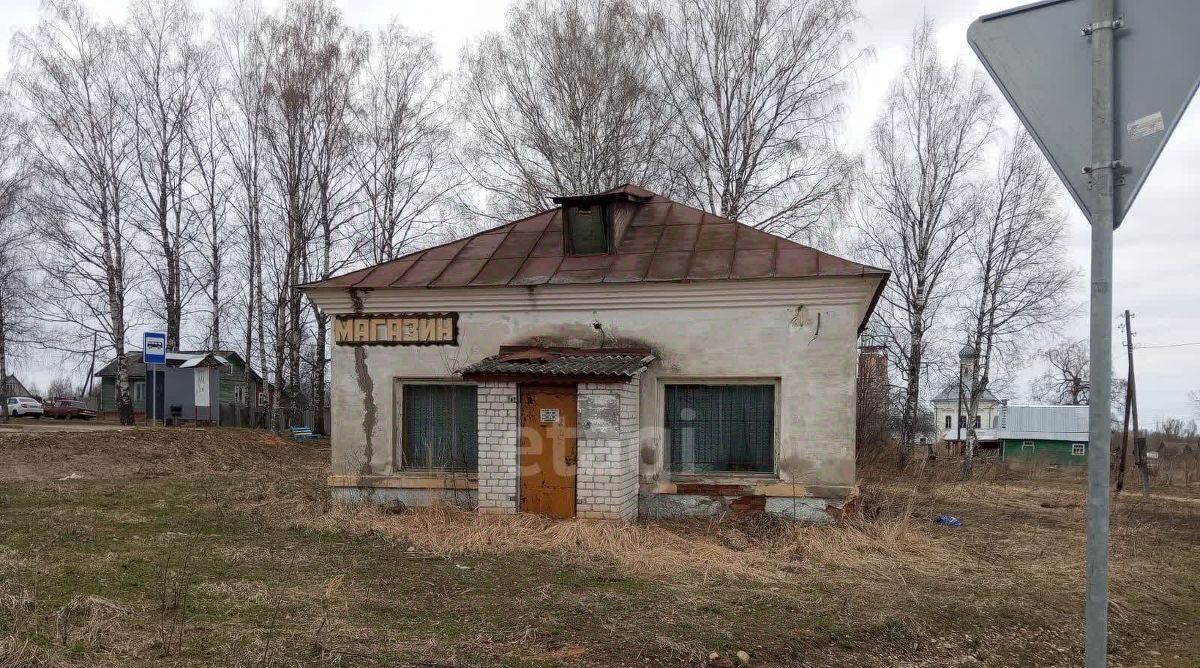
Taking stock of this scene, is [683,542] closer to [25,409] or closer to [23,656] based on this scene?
[23,656]

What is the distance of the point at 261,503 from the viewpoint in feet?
39.5

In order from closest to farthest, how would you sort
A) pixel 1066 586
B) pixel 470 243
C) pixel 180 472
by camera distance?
pixel 1066 586
pixel 470 243
pixel 180 472

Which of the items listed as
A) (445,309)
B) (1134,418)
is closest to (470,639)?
(445,309)

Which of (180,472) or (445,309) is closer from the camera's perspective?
(445,309)

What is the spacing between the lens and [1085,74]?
227 centimetres

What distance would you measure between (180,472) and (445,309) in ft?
32.0

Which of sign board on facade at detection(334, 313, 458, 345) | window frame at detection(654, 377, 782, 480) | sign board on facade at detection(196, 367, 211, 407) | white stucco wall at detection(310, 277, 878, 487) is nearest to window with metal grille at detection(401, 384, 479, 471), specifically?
white stucco wall at detection(310, 277, 878, 487)

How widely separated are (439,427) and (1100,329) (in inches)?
400

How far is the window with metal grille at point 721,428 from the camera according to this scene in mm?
10625

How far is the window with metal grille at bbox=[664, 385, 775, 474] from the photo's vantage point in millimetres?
10625

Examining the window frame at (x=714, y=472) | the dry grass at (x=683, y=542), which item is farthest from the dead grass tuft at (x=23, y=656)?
the window frame at (x=714, y=472)

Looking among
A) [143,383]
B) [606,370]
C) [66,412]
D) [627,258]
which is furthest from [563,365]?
[143,383]

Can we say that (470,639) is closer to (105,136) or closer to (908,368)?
(908,368)

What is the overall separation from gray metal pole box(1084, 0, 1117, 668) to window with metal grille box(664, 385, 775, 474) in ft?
27.7
